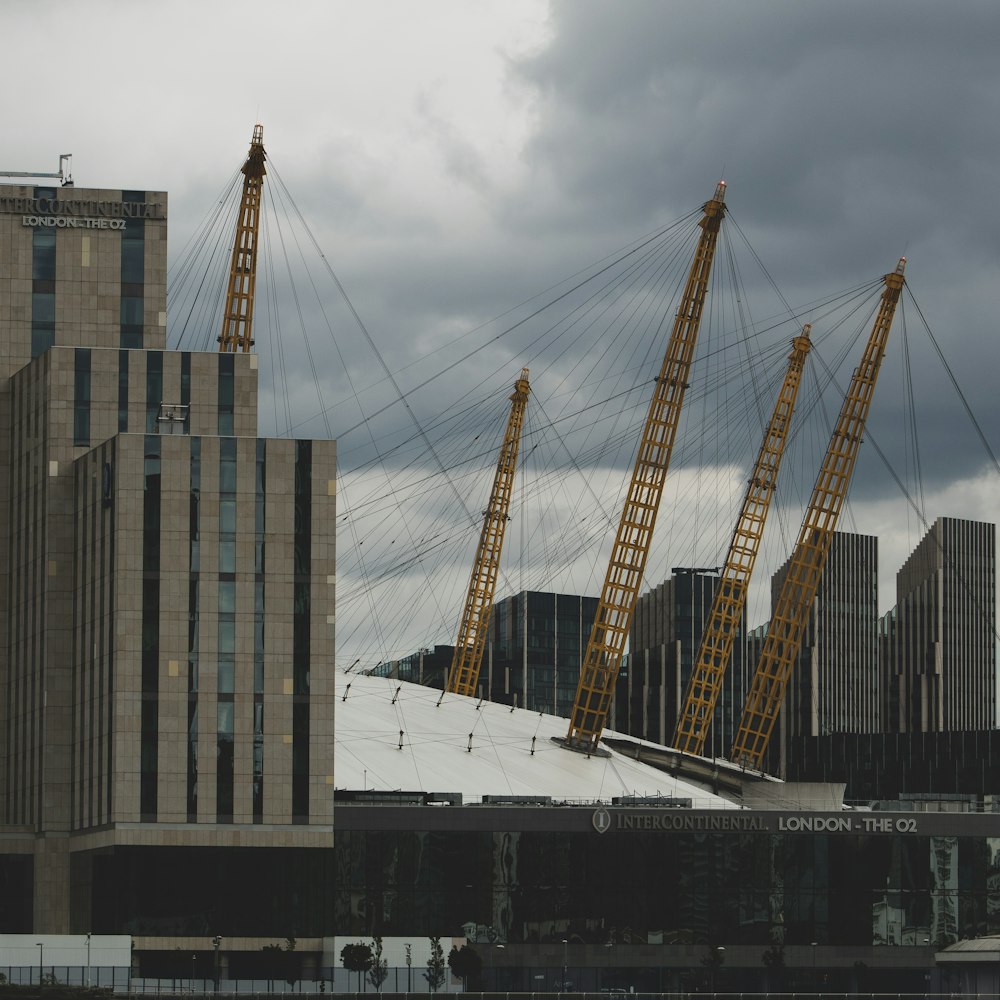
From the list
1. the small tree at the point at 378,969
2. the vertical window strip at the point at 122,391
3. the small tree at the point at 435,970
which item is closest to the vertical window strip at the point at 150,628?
the vertical window strip at the point at 122,391

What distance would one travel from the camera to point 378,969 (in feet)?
564

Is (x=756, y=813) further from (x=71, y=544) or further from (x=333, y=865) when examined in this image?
(x=71, y=544)

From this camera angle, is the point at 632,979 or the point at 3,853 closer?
the point at 632,979

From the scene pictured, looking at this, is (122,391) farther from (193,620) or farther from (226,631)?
(226,631)

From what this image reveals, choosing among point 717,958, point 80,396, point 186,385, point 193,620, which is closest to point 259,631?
point 193,620

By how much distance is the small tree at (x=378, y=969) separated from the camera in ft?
561

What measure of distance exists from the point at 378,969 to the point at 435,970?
4.63 metres

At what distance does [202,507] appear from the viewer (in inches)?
6880

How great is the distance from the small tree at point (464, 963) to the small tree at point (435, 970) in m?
0.81

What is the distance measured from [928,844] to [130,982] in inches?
2669

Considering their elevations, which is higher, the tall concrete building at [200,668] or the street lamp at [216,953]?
the tall concrete building at [200,668]

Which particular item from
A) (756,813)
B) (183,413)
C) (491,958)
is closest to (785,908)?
(756,813)

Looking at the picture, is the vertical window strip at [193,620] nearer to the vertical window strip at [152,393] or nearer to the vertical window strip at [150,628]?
the vertical window strip at [150,628]

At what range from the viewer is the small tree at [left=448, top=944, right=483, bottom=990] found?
6791 inches
